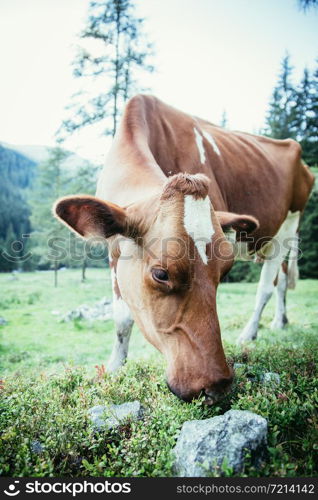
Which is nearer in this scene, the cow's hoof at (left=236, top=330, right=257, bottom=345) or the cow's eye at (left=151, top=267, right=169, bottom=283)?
the cow's eye at (left=151, top=267, right=169, bottom=283)

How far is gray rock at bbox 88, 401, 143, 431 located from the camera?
2.25 meters

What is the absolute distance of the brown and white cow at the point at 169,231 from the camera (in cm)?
222

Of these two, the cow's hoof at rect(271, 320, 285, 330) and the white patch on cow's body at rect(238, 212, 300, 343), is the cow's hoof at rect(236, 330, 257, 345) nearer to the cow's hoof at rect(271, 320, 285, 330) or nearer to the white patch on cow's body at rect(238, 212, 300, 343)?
the white patch on cow's body at rect(238, 212, 300, 343)

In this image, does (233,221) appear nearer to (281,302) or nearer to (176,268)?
(176,268)

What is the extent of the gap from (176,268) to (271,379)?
124 cm

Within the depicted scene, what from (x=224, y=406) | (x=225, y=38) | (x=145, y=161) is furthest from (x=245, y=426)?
(x=225, y=38)

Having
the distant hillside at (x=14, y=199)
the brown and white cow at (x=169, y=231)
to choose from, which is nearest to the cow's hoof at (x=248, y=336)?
the brown and white cow at (x=169, y=231)

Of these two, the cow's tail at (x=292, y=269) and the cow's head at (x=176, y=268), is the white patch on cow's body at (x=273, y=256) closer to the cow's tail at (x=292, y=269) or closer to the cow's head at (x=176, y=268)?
the cow's tail at (x=292, y=269)

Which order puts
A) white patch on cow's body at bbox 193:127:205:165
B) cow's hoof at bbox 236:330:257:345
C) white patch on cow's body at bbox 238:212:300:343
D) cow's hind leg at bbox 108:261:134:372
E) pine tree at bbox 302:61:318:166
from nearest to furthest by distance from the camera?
cow's hind leg at bbox 108:261:134:372 < white patch on cow's body at bbox 193:127:205:165 < cow's hoof at bbox 236:330:257:345 < white patch on cow's body at bbox 238:212:300:343 < pine tree at bbox 302:61:318:166

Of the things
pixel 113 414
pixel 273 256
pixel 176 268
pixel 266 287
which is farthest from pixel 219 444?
pixel 273 256

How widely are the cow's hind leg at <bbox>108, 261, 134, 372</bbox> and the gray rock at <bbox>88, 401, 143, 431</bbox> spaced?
138 centimetres

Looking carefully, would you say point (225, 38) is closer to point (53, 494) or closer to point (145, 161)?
point (145, 161)

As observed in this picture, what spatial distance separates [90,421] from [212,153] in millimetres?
3764

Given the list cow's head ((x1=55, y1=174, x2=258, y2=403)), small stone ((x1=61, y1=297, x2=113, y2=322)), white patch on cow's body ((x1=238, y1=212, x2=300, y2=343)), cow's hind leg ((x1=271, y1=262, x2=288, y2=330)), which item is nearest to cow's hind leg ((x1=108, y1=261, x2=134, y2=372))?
cow's head ((x1=55, y1=174, x2=258, y2=403))
